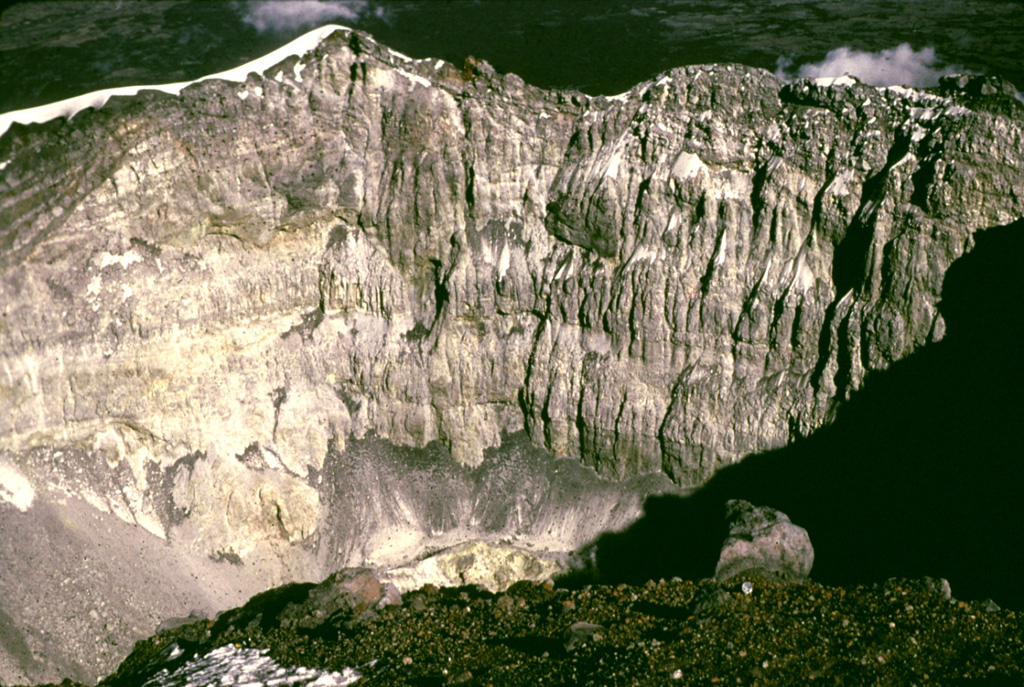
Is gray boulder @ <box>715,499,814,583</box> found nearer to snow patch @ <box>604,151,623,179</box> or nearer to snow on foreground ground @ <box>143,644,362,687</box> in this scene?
snow on foreground ground @ <box>143,644,362,687</box>

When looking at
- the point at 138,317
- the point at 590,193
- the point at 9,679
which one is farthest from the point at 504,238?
the point at 9,679

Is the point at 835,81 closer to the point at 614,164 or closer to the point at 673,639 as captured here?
the point at 614,164

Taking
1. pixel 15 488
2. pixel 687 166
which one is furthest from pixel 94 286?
pixel 687 166

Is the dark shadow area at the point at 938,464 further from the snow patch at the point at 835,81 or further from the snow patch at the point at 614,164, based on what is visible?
the snow patch at the point at 614,164

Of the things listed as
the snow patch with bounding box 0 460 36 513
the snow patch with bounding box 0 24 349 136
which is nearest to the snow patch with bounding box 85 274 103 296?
the snow patch with bounding box 0 24 349 136

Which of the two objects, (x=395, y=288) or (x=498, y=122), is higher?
(x=498, y=122)

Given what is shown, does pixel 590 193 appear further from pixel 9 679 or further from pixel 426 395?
pixel 9 679
